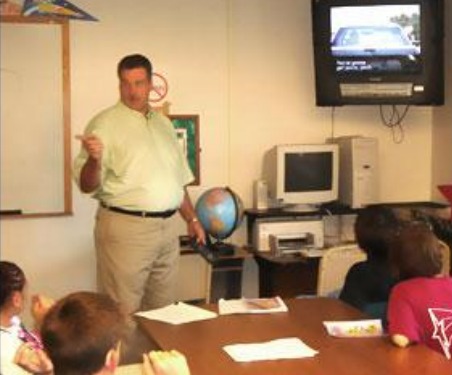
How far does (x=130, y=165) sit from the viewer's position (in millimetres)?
3572

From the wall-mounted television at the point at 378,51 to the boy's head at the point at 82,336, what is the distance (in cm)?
353

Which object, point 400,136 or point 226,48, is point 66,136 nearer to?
point 226,48

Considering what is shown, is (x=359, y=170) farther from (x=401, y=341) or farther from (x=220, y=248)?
(x=401, y=341)

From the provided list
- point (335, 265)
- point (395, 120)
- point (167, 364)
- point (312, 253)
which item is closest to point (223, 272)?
point (312, 253)

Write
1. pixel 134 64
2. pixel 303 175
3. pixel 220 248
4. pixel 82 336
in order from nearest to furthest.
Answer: pixel 82 336 → pixel 134 64 → pixel 220 248 → pixel 303 175

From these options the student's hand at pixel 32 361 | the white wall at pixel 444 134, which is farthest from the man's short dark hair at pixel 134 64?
→ the white wall at pixel 444 134

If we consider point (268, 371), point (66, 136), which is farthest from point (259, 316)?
point (66, 136)

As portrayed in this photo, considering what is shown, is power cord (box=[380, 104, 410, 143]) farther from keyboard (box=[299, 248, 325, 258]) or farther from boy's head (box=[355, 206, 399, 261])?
boy's head (box=[355, 206, 399, 261])

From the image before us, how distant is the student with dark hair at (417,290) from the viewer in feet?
7.51

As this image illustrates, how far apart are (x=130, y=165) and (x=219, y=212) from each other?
0.99 m

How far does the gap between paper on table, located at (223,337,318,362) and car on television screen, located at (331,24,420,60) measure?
2.90m

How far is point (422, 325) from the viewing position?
7.56ft

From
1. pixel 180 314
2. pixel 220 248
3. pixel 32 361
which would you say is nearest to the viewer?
pixel 32 361

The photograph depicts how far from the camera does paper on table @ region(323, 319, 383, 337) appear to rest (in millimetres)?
2406
